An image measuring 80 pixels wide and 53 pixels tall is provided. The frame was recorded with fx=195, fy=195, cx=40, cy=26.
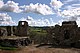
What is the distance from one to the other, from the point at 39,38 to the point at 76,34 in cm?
Answer: 971

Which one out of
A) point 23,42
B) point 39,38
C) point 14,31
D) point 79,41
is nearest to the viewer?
point 79,41

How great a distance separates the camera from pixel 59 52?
29.1 m

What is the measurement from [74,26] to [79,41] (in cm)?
506

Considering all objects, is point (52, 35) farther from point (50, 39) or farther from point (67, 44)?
point (67, 44)

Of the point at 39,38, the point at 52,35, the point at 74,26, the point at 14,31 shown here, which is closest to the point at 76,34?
the point at 74,26

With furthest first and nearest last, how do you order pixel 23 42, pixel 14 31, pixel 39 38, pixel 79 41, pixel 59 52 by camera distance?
pixel 14 31, pixel 39 38, pixel 23 42, pixel 79 41, pixel 59 52

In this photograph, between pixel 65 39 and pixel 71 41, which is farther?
pixel 65 39

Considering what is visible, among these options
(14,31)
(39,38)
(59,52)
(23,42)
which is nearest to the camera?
(59,52)

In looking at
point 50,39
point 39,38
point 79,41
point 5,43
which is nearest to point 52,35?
point 50,39

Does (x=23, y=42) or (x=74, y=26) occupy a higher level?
(x=74, y=26)

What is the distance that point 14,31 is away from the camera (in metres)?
49.0

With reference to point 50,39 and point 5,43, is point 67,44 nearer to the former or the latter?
point 50,39

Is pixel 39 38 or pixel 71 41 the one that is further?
pixel 39 38

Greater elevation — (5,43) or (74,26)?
(74,26)
